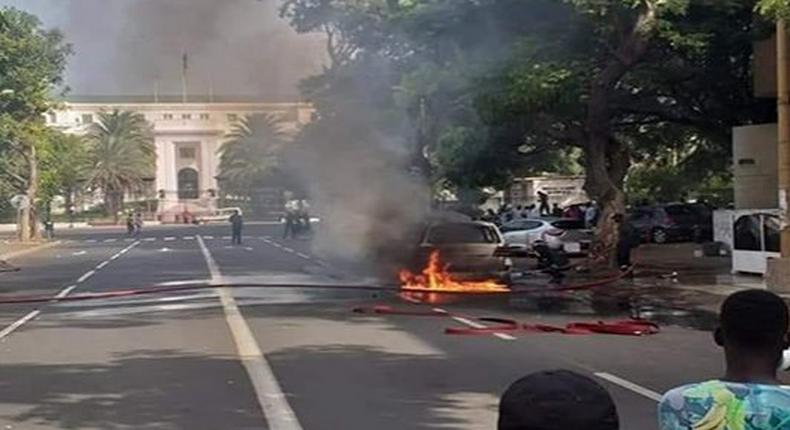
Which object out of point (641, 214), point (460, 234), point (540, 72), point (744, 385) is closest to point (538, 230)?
point (641, 214)

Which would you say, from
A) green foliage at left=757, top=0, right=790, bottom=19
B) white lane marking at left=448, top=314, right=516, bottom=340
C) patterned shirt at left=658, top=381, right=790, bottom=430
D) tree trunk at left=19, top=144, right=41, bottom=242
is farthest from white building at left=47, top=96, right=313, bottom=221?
patterned shirt at left=658, top=381, right=790, bottom=430

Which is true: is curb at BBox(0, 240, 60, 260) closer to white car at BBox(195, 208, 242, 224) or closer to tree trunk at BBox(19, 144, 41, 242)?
tree trunk at BBox(19, 144, 41, 242)

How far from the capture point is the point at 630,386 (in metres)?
10.5

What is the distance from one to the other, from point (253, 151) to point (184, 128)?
3573 millimetres

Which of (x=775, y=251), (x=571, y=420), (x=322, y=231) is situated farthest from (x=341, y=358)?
(x=322, y=231)

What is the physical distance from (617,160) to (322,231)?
1102 centimetres

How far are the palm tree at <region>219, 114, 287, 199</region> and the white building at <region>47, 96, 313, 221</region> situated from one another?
1.23ft

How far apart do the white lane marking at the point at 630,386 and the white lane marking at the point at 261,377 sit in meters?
2.89

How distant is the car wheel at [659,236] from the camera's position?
41003 mm

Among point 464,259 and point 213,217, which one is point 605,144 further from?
point 213,217

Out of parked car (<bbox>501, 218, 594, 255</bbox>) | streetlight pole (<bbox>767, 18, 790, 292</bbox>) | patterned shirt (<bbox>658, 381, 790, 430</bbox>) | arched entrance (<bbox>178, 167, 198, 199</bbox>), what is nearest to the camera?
patterned shirt (<bbox>658, 381, 790, 430</bbox>)

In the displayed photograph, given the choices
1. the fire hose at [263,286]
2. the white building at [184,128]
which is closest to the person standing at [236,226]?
the white building at [184,128]

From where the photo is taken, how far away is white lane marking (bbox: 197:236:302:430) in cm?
900

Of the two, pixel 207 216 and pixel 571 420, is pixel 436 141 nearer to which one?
pixel 571 420
